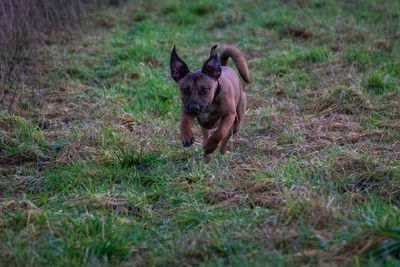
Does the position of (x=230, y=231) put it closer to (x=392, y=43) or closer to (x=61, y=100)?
(x=61, y=100)

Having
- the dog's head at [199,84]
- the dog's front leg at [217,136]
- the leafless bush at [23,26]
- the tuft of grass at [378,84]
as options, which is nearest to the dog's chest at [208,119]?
the dog's front leg at [217,136]

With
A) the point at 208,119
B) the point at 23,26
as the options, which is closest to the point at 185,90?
the point at 208,119

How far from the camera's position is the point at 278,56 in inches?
369

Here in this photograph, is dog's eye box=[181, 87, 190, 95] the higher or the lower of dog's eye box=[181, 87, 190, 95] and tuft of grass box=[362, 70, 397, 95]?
the higher

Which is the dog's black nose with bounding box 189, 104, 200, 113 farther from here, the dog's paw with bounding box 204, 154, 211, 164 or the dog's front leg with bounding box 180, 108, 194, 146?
the dog's paw with bounding box 204, 154, 211, 164

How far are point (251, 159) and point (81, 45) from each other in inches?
250

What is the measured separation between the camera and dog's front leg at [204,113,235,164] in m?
5.26

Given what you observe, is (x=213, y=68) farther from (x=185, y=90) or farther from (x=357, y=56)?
(x=357, y=56)

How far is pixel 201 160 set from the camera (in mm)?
5262

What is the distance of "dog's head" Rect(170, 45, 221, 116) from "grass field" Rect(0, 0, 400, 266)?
618 millimetres

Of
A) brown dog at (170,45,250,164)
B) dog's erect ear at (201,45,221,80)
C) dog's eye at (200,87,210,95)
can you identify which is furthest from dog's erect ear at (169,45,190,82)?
dog's eye at (200,87,210,95)

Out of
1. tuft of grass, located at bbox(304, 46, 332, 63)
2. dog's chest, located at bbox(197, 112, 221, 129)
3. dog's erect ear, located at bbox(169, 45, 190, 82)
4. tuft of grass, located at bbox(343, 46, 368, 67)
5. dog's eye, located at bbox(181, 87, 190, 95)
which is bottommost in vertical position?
tuft of grass, located at bbox(304, 46, 332, 63)

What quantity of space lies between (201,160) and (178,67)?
1044 millimetres

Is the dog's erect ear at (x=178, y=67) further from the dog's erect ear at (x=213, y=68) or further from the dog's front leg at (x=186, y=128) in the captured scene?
the dog's front leg at (x=186, y=128)
